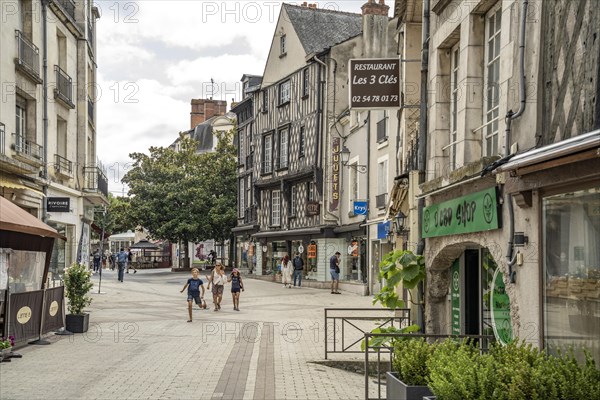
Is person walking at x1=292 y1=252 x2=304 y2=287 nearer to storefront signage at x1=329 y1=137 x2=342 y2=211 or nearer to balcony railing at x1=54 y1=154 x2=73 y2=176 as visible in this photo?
storefront signage at x1=329 y1=137 x2=342 y2=211

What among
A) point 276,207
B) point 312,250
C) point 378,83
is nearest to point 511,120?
point 378,83

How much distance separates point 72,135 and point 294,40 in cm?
1455

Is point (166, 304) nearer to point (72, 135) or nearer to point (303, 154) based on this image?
point (72, 135)

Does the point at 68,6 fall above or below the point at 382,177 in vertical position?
above

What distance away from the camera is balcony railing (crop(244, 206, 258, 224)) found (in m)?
43.4

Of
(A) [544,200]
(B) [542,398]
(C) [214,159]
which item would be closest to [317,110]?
(C) [214,159]

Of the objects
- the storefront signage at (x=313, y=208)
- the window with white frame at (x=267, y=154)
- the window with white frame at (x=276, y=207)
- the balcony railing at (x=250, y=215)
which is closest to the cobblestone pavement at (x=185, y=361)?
the storefront signage at (x=313, y=208)

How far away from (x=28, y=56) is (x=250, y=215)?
25.8m

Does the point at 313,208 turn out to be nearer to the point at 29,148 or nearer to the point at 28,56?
the point at 29,148

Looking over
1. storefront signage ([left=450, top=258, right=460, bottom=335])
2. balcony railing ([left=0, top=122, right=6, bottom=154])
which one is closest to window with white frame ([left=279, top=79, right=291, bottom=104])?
balcony railing ([left=0, top=122, right=6, bottom=154])

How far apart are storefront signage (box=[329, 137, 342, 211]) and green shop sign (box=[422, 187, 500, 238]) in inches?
789

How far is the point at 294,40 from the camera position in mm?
36281

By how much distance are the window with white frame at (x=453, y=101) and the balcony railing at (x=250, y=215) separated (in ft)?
105

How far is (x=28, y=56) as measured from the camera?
64.6 feet
